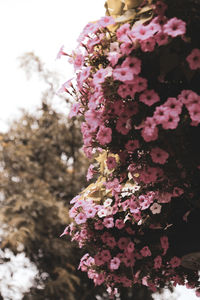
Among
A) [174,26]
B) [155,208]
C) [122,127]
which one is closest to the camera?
[174,26]

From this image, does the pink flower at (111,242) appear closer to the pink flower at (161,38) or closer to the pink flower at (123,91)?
the pink flower at (123,91)

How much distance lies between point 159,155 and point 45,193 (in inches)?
287

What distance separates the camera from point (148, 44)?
1.43 meters

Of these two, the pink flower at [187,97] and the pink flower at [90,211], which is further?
the pink flower at [90,211]

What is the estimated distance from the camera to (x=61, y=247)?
9.05m

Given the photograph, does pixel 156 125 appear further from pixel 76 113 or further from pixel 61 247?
pixel 61 247

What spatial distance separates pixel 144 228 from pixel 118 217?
144 mm

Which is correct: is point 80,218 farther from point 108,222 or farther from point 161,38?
point 161,38

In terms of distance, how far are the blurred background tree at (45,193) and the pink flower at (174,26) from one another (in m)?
5.47

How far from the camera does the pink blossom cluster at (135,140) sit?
1428mm

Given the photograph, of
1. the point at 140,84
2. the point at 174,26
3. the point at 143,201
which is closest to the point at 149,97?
the point at 140,84

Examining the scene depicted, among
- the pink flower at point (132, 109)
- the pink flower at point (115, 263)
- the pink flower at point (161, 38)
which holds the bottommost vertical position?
the pink flower at point (115, 263)

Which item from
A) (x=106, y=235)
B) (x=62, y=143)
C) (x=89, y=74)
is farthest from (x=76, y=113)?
(x=62, y=143)

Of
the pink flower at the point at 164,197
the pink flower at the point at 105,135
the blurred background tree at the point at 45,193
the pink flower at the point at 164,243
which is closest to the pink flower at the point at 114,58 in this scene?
the pink flower at the point at 105,135
